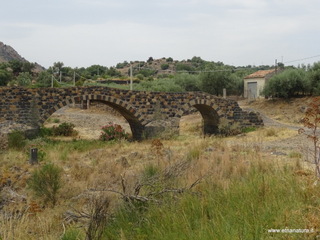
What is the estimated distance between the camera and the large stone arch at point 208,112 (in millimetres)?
19062

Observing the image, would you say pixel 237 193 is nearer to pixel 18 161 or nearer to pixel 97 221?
pixel 97 221

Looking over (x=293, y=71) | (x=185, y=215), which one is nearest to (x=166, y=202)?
(x=185, y=215)

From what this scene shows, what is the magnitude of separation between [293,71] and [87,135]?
15.6m

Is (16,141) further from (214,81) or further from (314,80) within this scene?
(214,81)

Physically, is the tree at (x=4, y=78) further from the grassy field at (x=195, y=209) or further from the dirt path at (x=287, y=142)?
the grassy field at (x=195, y=209)

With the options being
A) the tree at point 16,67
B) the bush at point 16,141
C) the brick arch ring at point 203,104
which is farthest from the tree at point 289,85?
the tree at point 16,67

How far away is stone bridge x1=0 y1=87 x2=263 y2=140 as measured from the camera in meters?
16.0

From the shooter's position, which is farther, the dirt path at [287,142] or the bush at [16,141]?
the bush at [16,141]

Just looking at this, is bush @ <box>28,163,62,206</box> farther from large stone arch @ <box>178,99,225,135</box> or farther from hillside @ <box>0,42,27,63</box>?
hillside @ <box>0,42,27,63</box>

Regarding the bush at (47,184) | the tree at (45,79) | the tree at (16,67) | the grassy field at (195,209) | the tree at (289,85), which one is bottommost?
the bush at (47,184)

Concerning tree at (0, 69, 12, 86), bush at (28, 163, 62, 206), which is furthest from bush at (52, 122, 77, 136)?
tree at (0, 69, 12, 86)

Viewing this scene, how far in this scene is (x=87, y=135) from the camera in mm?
20297

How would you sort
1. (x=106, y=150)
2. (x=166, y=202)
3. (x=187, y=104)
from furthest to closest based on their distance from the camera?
(x=187, y=104) → (x=106, y=150) → (x=166, y=202)

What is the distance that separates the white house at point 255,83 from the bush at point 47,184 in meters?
25.9
